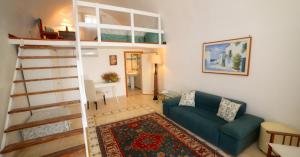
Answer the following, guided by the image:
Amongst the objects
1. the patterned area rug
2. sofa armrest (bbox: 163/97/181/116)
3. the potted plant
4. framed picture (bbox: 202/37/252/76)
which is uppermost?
framed picture (bbox: 202/37/252/76)

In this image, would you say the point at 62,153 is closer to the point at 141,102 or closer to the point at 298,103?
the point at 141,102

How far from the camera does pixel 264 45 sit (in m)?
2.34

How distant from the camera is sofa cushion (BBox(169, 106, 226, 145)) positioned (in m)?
2.46

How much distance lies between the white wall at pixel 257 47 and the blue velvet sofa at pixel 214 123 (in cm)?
30

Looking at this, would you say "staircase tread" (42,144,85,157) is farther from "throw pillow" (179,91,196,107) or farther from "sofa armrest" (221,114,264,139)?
"throw pillow" (179,91,196,107)

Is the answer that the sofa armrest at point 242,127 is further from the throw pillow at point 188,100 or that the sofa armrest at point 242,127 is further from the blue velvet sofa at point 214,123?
the throw pillow at point 188,100

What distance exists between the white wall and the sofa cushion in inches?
28.6

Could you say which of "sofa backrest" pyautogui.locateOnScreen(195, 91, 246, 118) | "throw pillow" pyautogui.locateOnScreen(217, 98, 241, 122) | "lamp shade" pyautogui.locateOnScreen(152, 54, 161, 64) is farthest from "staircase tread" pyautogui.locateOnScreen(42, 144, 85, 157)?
"lamp shade" pyautogui.locateOnScreen(152, 54, 161, 64)

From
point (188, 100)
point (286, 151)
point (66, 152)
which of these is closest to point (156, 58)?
point (188, 100)

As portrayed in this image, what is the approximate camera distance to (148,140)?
2.64 m

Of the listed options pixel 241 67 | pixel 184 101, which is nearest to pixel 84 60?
pixel 184 101

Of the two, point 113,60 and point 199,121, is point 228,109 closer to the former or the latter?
point 199,121

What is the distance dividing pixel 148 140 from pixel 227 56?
2478mm

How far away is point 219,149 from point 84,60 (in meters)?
5.13
